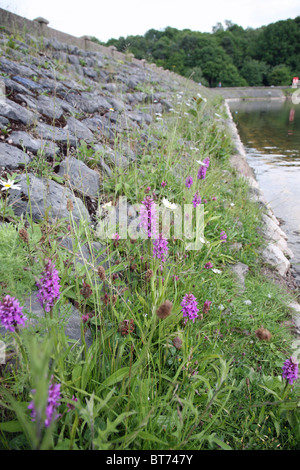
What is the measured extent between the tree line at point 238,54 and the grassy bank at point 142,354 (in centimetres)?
5905

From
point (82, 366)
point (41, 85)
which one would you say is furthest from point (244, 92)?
point (82, 366)

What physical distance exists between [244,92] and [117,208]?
57626mm

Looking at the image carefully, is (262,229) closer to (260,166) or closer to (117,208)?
(117,208)

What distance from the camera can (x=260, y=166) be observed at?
8.49 metres

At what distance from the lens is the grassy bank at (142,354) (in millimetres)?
1076

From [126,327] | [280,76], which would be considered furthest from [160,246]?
[280,76]

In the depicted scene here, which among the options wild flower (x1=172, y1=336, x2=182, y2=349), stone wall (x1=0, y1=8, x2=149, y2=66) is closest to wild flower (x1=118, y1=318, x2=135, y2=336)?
wild flower (x1=172, y1=336, x2=182, y2=349)

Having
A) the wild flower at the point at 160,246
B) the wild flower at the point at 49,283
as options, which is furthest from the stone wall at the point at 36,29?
the wild flower at the point at 49,283

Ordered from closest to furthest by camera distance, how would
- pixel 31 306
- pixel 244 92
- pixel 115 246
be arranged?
pixel 31 306, pixel 115 246, pixel 244 92

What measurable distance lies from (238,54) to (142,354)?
314 ft

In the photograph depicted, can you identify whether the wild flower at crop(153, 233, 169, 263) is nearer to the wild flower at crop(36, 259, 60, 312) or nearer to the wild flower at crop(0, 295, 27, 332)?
the wild flower at crop(36, 259, 60, 312)

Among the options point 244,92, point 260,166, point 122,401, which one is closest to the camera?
point 122,401

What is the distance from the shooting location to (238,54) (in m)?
80.0

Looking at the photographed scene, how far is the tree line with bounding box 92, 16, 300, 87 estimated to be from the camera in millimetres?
64250
